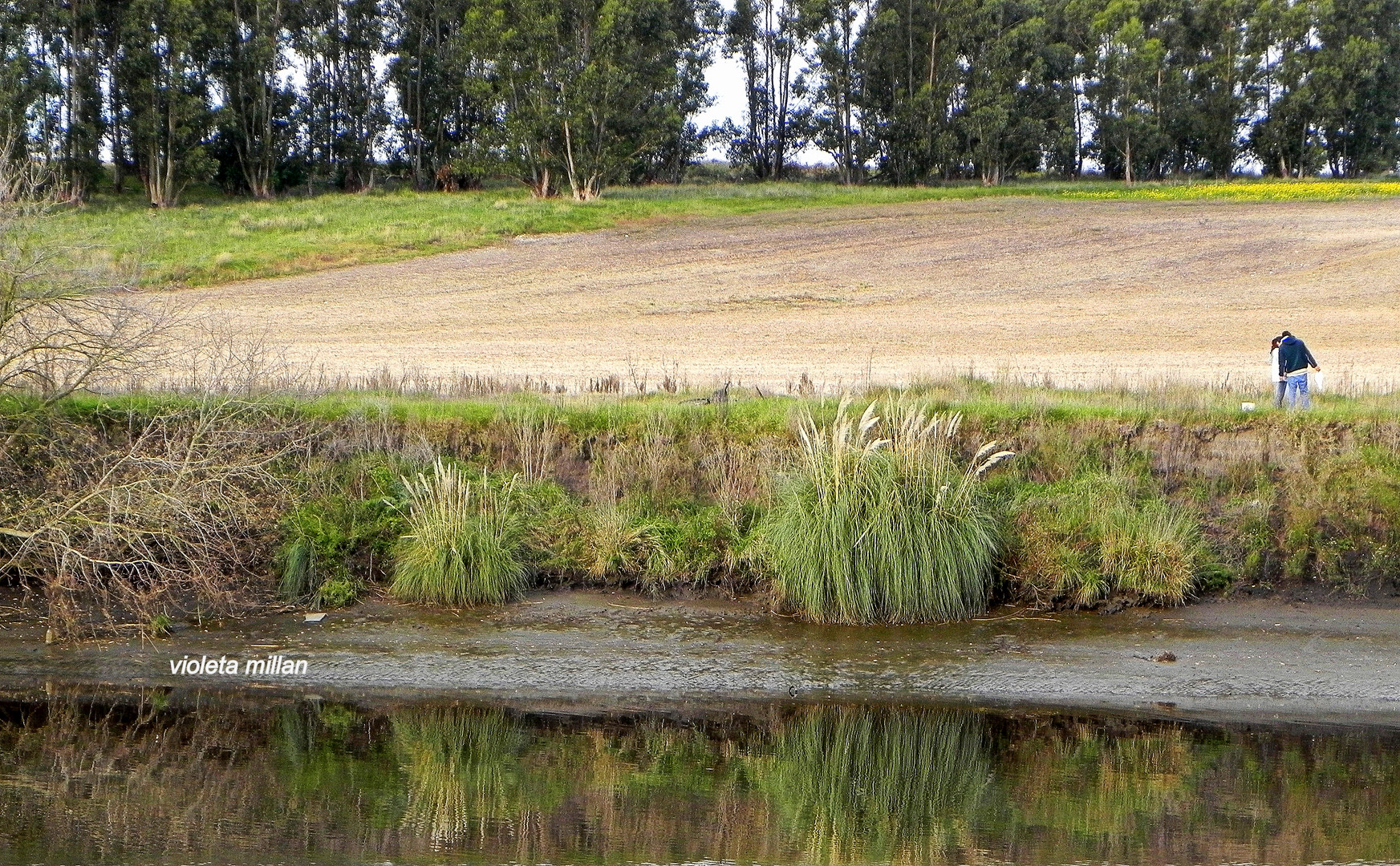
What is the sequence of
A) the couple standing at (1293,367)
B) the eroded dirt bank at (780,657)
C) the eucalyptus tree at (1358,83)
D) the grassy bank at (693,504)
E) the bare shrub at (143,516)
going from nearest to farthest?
the eroded dirt bank at (780,657)
the bare shrub at (143,516)
the grassy bank at (693,504)
the couple standing at (1293,367)
the eucalyptus tree at (1358,83)

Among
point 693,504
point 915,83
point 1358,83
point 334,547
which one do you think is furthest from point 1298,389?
point 1358,83

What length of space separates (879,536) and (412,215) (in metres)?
41.7

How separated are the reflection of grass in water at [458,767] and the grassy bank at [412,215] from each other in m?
25.5

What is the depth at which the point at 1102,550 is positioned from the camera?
48.0 feet

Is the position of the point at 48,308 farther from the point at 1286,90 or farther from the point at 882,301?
the point at 1286,90

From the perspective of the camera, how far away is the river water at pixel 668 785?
870 cm

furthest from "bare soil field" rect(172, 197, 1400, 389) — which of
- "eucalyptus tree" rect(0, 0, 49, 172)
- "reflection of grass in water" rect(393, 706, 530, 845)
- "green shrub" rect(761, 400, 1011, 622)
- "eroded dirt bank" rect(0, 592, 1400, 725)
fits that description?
"eucalyptus tree" rect(0, 0, 49, 172)

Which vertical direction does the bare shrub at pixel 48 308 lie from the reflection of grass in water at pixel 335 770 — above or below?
above

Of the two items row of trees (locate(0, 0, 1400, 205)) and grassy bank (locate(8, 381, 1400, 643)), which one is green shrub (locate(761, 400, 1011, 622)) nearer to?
grassy bank (locate(8, 381, 1400, 643))

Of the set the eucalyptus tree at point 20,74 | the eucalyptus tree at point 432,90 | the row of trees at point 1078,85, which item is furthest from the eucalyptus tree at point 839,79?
the eucalyptus tree at point 20,74

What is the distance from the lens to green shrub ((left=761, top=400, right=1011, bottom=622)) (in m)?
14.0

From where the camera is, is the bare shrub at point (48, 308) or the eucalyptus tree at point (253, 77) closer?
the bare shrub at point (48, 308)

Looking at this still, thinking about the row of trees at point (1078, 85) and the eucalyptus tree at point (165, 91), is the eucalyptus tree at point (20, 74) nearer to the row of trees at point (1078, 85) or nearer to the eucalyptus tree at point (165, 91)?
the eucalyptus tree at point (165, 91)

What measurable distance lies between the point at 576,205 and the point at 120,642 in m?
42.9
